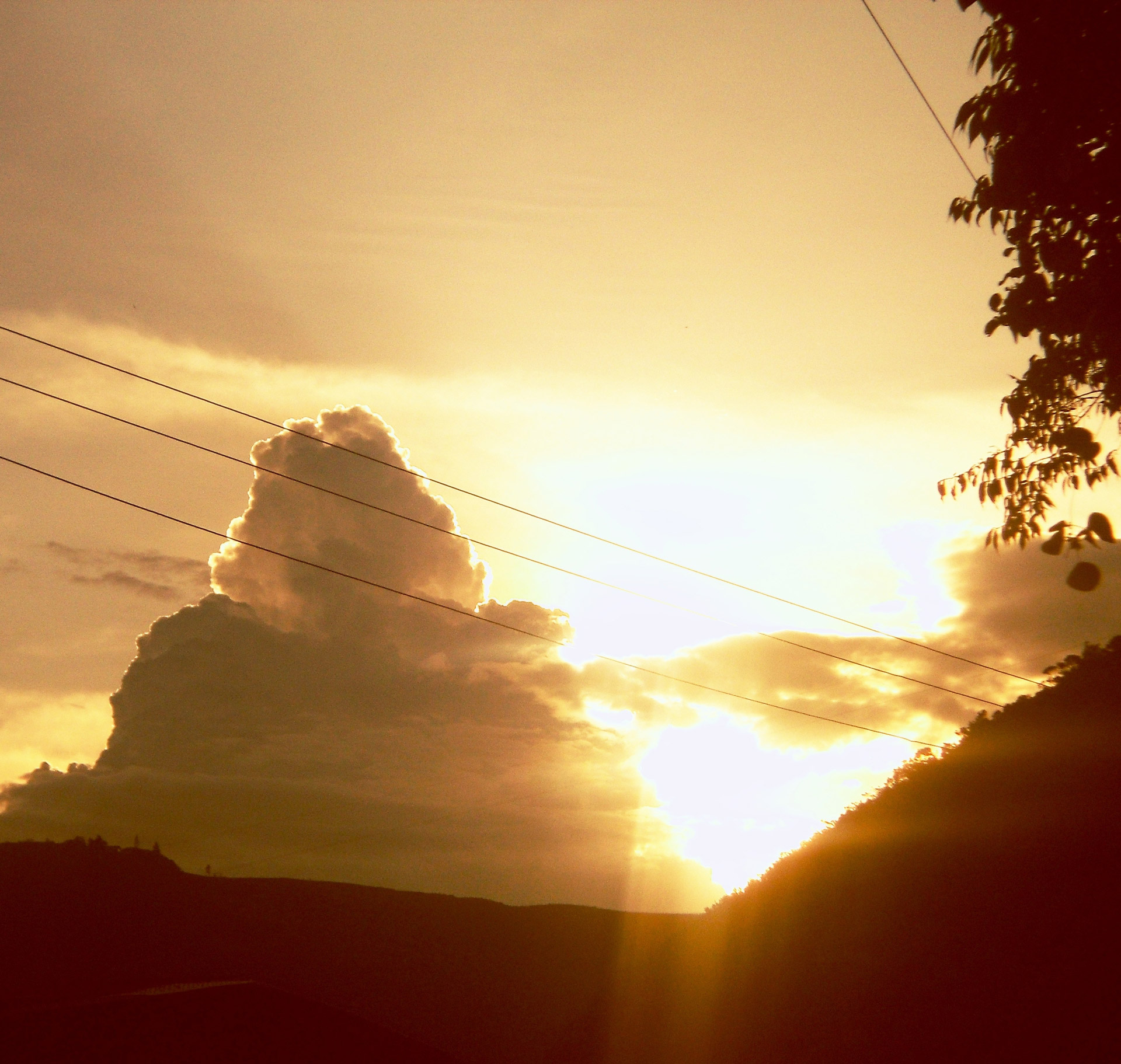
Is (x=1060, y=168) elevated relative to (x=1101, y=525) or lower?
elevated

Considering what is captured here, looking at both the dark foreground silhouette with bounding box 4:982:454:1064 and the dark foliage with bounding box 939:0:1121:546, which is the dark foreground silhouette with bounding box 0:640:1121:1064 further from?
the dark foliage with bounding box 939:0:1121:546

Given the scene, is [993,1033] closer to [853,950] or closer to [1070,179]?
[853,950]

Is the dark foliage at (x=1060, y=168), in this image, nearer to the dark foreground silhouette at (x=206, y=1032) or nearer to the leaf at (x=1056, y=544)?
the leaf at (x=1056, y=544)

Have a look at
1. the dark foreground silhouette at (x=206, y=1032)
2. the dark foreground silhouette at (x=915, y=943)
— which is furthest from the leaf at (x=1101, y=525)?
the dark foreground silhouette at (x=206, y=1032)

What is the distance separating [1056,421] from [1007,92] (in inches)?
159

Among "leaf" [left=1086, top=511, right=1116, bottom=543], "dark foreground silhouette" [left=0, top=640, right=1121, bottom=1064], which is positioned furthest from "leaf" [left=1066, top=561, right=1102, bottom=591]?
"dark foreground silhouette" [left=0, top=640, right=1121, bottom=1064]

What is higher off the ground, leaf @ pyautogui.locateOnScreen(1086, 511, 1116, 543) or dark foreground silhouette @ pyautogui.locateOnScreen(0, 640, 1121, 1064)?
leaf @ pyautogui.locateOnScreen(1086, 511, 1116, 543)

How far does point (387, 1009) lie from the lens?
42.2 meters

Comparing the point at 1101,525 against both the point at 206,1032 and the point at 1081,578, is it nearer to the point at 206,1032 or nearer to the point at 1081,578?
the point at 1081,578

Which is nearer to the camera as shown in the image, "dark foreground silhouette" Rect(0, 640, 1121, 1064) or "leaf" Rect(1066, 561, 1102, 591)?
"leaf" Rect(1066, 561, 1102, 591)

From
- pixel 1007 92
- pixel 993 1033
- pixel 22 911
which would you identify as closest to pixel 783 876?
pixel 993 1033

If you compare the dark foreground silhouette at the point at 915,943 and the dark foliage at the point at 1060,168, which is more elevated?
the dark foliage at the point at 1060,168

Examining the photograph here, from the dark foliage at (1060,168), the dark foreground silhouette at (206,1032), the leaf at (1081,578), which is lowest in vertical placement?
the dark foreground silhouette at (206,1032)

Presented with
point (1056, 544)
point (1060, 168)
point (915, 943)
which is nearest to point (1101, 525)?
point (1056, 544)
